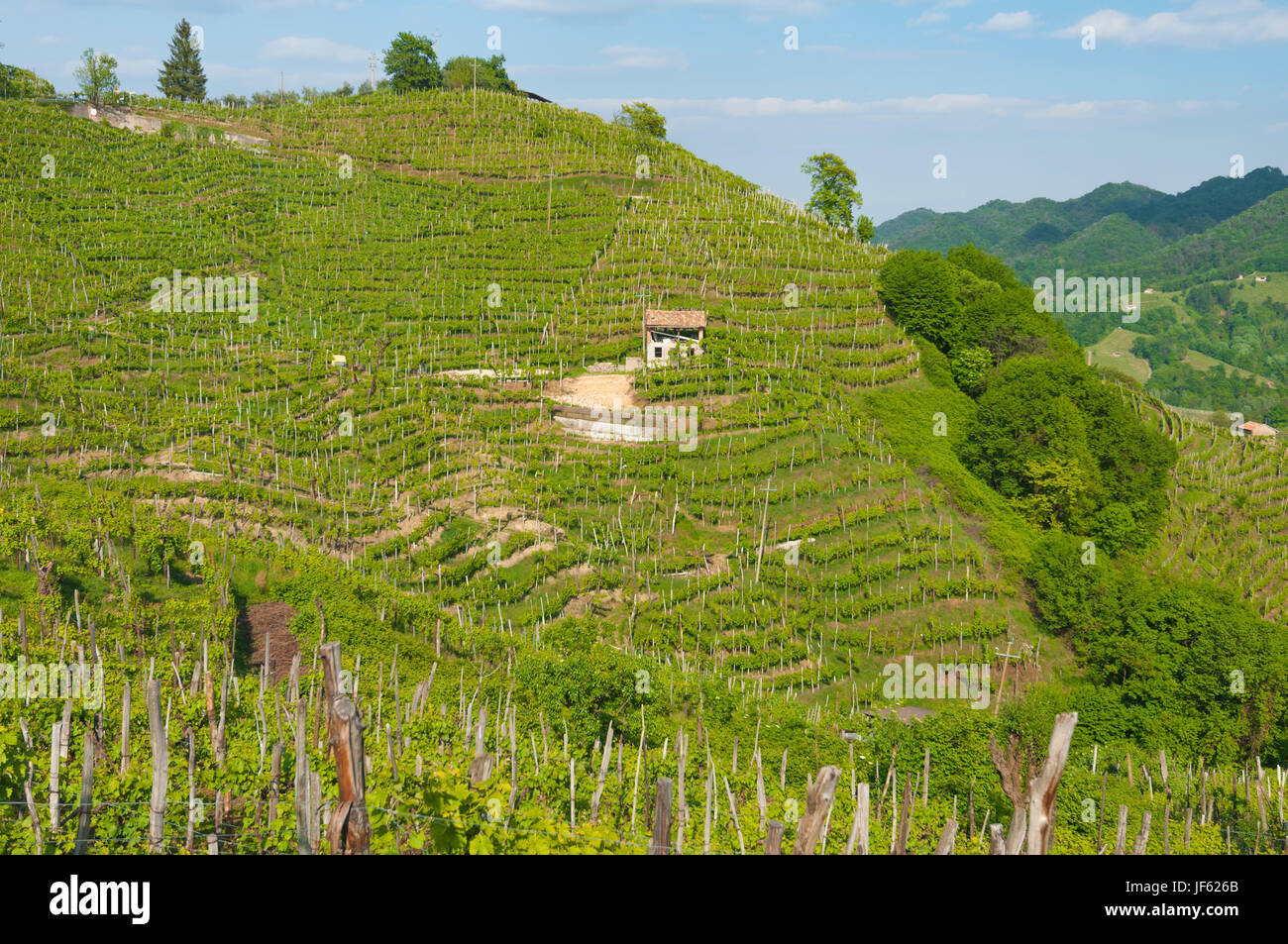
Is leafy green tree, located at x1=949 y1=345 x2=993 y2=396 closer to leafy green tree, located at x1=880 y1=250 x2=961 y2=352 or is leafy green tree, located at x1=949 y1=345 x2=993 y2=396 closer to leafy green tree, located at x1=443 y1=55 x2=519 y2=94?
leafy green tree, located at x1=880 y1=250 x2=961 y2=352

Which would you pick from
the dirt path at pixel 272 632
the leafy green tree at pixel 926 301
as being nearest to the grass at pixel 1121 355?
the leafy green tree at pixel 926 301

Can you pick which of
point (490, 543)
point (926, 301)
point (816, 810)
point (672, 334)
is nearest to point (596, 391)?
point (672, 334)

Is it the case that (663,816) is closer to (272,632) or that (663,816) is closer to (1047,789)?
(1047,789)

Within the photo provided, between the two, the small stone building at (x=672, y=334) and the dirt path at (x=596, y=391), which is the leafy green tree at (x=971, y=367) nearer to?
the small stone building at (x=672, y=334)

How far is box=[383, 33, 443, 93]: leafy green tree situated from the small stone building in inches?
2043

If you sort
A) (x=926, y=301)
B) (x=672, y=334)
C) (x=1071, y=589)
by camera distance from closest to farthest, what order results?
(x=1071, y=589) → (x=672, y=334) → (x=926, y=301)

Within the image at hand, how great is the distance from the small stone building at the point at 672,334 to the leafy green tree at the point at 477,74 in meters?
49.9

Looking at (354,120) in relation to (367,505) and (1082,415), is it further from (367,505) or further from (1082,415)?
(1082,415)

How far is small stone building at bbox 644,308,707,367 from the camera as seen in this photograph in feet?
137

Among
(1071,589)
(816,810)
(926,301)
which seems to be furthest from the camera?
(926,301)

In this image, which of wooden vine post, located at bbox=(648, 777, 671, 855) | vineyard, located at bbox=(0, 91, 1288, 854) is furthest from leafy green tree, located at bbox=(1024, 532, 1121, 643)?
wooden vine post, located at bbox=(648, 777, 671, 855)

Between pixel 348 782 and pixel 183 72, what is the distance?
295ft

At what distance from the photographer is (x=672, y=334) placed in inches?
1663

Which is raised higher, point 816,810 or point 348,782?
point 348,782
